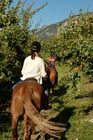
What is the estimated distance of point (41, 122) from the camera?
1073 cm

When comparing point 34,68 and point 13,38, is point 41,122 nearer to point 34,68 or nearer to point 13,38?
point 34,68

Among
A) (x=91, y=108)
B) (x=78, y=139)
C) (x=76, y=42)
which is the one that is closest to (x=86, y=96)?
(x=91, y=108)

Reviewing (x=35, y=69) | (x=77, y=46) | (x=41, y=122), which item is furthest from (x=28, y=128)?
(x=77, y=46)

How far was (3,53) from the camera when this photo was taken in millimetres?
17125

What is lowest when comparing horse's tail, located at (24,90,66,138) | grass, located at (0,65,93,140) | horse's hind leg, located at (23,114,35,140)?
grass, located at (0,65,93,140)

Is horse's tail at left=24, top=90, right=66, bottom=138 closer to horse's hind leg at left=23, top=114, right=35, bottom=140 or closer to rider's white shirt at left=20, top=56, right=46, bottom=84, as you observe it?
horse's hind leg at left=23, top=114, right=35, bottom=140

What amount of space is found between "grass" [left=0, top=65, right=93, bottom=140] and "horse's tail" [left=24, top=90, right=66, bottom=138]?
2253 mm

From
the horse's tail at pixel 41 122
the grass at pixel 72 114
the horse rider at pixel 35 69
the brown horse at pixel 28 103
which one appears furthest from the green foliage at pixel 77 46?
the horse's tail at pixel 41 122

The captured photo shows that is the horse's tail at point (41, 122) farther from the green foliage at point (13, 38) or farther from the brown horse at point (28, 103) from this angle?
the green foliage at point (13, 38)

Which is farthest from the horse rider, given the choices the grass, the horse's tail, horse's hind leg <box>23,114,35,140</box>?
the grass

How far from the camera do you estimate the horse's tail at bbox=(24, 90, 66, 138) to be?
10.4 meters

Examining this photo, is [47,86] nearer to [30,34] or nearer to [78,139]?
[78,139]

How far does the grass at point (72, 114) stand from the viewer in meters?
13.4

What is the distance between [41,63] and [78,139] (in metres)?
2.70
